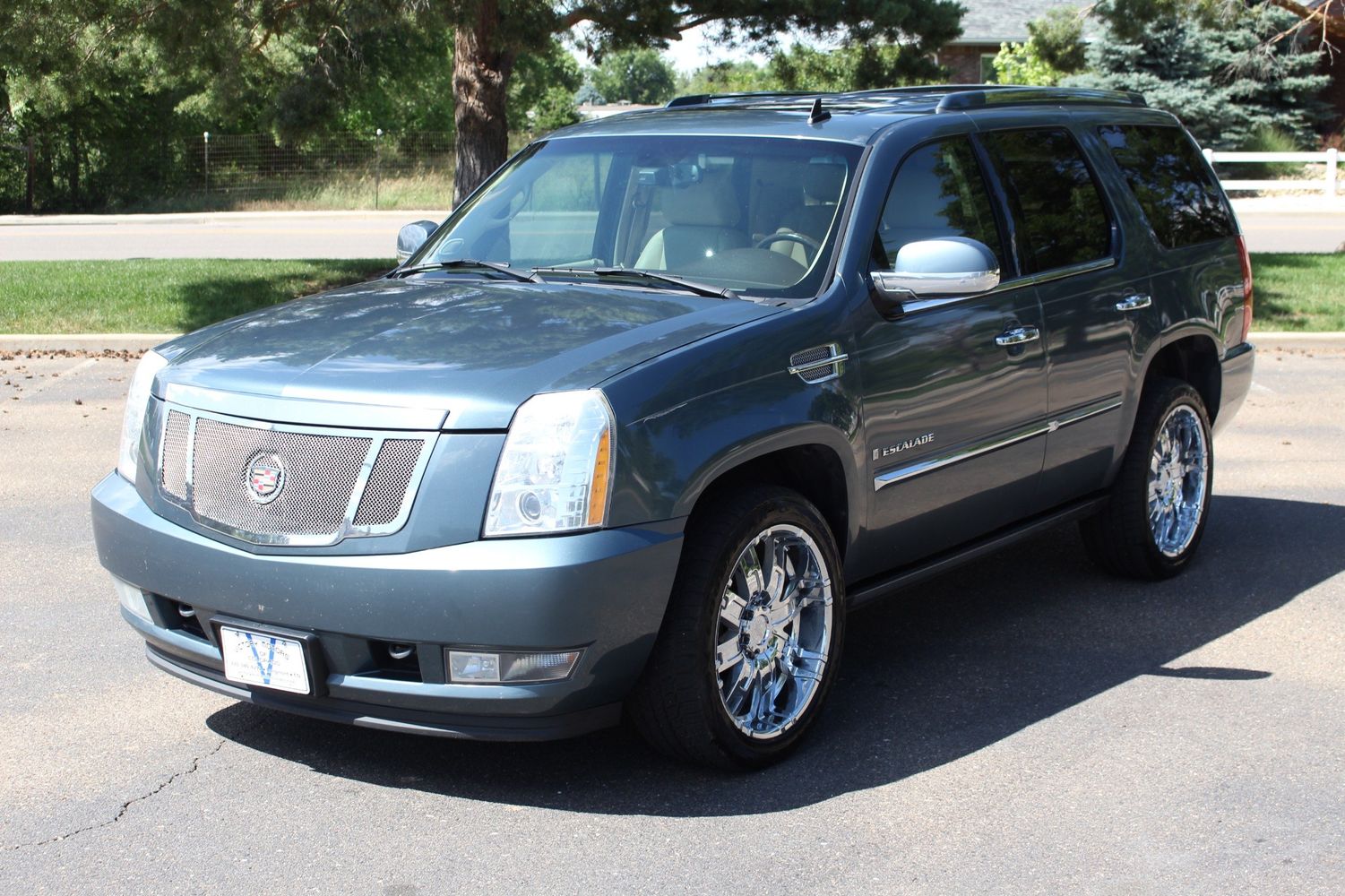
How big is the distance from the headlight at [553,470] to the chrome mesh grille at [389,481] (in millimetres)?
235

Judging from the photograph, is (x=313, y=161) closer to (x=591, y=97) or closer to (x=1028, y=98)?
(x=1028, y=98)

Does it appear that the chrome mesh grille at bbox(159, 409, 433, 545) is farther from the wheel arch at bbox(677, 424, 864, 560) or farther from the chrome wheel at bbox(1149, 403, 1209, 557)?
the chrome wheel at bbox(1149, 403, 1209, 557)

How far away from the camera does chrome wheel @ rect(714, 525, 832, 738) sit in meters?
4.37

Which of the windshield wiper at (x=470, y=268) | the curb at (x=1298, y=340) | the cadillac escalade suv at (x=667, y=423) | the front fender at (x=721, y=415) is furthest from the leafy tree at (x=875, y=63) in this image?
the front fender at (x=721, y=415)

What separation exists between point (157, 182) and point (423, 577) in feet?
117

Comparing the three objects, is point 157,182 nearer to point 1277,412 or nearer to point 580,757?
point 1277,412

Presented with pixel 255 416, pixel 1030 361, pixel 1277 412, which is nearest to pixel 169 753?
pixel 255 416

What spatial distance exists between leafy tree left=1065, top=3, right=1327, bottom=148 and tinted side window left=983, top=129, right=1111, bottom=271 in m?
28.3

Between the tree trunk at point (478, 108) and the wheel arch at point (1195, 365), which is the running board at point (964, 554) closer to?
the wheel arch at point (1195, 365)

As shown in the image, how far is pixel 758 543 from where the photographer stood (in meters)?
4.41

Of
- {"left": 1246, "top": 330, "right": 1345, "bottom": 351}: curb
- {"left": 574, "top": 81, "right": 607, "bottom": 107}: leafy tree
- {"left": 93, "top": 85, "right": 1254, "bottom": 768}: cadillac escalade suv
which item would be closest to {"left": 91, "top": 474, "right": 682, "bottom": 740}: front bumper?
{"left": 93, "top": 85, "right": 1254, "bottom": 768}: cadillac escalade suv

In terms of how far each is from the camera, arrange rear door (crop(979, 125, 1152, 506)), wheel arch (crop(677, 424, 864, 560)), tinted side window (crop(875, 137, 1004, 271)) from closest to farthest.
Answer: wheel arch (crop(677, 424, 864, 560))
tinted side window (crop(875, 137, 1004, 271))
rear door (crop(979, 125, 1152, 506))

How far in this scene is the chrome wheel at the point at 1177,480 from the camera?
6367 millimetres

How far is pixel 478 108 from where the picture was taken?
1575 cm
